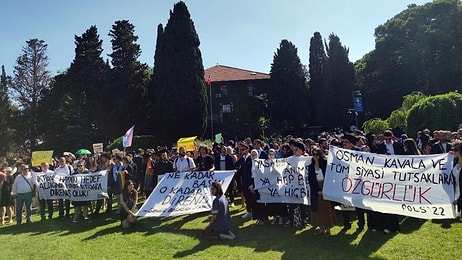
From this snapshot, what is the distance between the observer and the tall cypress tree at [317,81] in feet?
173

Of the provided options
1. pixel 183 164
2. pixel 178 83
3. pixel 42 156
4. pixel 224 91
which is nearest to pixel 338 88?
pixel 224 91

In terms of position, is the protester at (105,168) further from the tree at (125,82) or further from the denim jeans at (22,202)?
the tree at (125,82)

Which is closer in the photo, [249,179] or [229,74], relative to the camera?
[249,179]

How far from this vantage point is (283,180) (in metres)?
10.5

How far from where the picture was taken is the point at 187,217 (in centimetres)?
1253

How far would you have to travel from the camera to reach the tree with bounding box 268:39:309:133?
51.4m

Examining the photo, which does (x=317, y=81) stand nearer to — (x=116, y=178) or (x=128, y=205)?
(x=116, y=178)

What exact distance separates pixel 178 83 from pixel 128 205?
105ft

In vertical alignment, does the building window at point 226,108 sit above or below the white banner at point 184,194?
above

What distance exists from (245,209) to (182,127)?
30818 mm

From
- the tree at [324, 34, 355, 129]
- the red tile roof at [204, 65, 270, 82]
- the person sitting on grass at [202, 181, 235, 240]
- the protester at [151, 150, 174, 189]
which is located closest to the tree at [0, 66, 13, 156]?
the red tile roof at [204, 65, 270, 82]

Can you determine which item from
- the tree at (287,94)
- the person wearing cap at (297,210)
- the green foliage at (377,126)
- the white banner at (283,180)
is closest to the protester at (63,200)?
the white banner at (283,180)

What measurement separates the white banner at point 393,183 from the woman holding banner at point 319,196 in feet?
0.92

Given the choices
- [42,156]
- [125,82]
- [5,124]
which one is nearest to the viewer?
[42,156]
